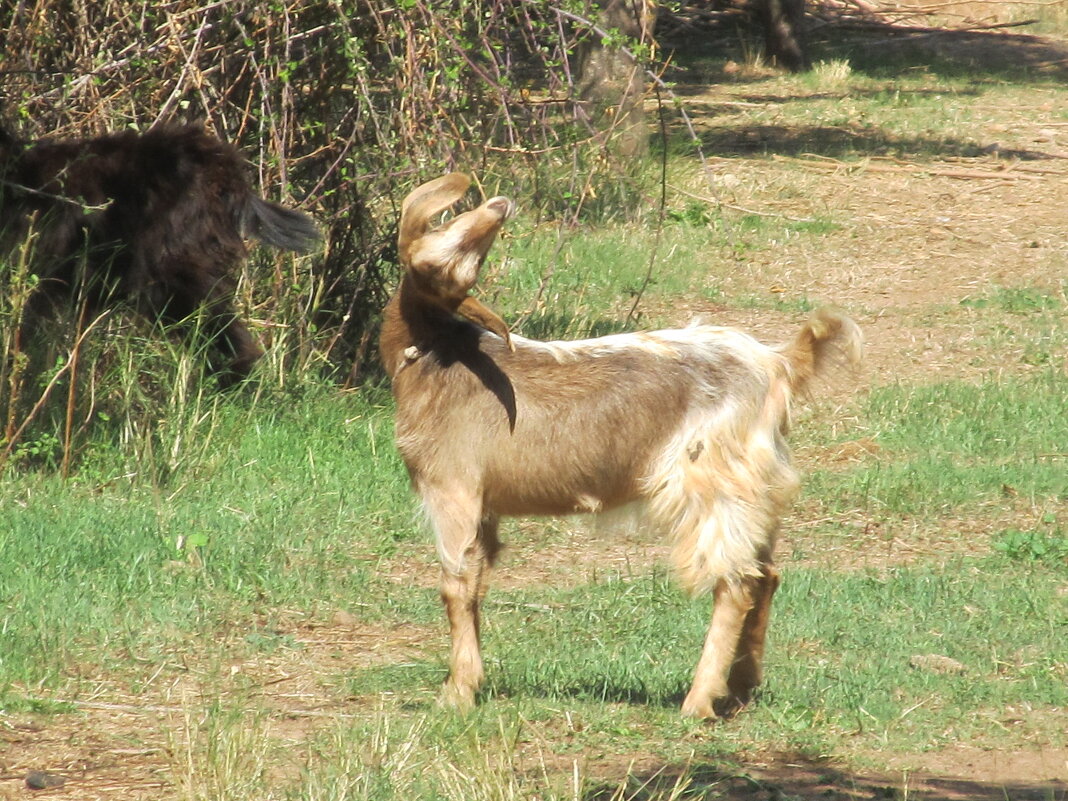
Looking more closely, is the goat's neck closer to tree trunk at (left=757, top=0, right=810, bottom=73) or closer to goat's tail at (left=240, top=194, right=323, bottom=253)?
goat's tail at (left=240, top=194, right=323, bottom=253)

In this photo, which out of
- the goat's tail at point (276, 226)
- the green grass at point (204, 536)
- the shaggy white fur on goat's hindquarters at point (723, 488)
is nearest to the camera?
the shaggy white fur on goat's hindquarters at point (723, 488)

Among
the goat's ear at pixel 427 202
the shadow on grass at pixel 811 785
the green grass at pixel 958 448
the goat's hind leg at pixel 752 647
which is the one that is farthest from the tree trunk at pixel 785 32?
the shadow on grass at pixel 811 785

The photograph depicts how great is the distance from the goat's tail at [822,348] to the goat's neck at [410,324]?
111 centimetres

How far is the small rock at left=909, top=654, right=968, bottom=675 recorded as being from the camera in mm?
5195

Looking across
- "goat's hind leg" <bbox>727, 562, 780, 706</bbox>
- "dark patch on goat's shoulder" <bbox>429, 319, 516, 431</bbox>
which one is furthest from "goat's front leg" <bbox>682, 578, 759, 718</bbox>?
"dark patch on goat's shoulder" <bbox>429, 319, 516, 431</bbox>

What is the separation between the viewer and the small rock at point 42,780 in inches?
164

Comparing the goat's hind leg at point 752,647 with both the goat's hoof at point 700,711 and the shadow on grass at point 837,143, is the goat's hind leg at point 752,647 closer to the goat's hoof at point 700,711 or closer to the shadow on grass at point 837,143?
the goat's hoof at point 700,711

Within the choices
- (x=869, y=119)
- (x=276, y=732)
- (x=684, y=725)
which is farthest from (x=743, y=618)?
(x=869, y=119)

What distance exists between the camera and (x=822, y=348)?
4.94m

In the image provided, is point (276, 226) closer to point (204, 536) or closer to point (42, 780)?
point (204, 536)

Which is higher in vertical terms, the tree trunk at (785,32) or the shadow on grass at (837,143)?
the tree trunk at (785,32)

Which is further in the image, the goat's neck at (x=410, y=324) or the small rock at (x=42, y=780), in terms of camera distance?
the goat's neck at (x=410, y=324)

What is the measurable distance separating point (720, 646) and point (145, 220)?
13.9ft

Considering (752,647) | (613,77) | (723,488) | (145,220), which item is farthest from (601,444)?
(613,77)
